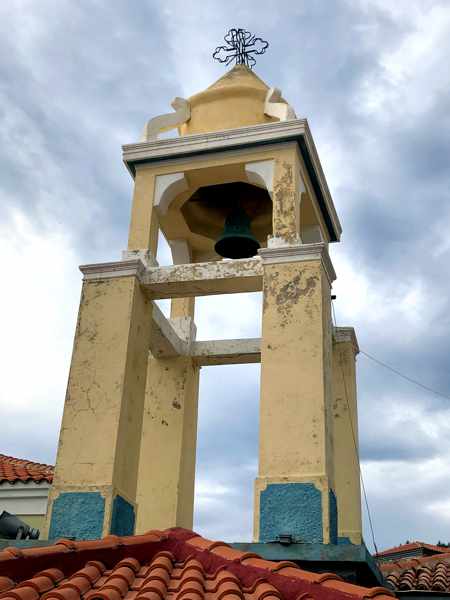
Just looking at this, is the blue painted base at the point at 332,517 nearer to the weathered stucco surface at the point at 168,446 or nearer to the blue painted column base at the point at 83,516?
the blue painted column base at the point at 83,516

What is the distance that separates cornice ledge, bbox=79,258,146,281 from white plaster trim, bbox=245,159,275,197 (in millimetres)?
1954

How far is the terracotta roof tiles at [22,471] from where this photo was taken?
12.6m

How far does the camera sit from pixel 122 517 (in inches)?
329

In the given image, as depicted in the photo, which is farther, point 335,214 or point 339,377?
point 335,214

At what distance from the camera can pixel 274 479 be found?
7980 mm

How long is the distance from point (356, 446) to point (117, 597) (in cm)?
602

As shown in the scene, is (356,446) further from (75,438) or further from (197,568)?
(197,568)

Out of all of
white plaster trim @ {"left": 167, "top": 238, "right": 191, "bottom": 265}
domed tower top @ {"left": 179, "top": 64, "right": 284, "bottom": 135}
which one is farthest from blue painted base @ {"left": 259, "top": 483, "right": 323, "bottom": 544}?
domed tower top @ {"left": 179, "top": 64, "right": 284, "bottom": 135}

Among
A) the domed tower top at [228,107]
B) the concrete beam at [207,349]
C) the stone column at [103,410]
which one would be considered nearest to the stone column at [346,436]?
the concrete beam at [207,349]

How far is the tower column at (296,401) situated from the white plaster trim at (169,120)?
298 cm

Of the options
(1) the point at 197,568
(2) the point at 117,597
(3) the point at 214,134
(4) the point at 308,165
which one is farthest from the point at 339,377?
(2) the point at 117,597

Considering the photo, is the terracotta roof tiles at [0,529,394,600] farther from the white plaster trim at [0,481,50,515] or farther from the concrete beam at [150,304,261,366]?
the white plaster trim at [0,481,50,515]

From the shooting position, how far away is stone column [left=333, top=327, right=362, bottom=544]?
9930 millimetres

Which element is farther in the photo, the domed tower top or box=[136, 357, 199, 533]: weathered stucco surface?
the domed tower top
